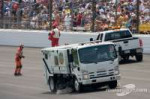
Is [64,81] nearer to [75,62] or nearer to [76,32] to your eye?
[75,62]

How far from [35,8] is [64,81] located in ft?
70.6

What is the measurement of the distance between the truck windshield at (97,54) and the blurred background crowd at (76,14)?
1394 cm

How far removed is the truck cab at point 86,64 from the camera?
61.5 feet

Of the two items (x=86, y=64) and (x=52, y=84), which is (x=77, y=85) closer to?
(x=86, y=64)

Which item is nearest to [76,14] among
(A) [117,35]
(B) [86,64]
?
(A) [117,35]

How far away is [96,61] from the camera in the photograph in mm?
18922

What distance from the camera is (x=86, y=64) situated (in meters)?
18.8

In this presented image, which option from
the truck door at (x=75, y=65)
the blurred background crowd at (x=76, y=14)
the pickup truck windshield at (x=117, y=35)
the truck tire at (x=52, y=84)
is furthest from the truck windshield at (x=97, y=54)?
the blurred background crowd at (x=76, y=14)

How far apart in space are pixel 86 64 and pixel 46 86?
14.1ft

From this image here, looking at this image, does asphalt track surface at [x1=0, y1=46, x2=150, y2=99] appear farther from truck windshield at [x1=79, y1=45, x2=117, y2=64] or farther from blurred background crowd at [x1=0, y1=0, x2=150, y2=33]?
blurred background crowd at [x1=0, y1=0, x2=150, y2=33]

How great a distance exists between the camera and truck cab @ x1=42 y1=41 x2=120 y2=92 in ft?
61.5

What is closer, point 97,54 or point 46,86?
point 97,54

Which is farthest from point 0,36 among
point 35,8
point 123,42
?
point 123,42

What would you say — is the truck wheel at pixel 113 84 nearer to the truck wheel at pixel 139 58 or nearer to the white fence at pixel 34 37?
the truck wheel at pixel 139 58
